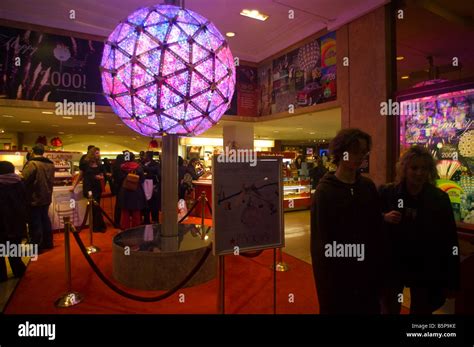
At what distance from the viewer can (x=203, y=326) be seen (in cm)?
267

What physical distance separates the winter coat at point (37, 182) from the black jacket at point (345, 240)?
4.68 metres

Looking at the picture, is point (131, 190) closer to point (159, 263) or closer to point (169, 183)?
point (169, 183)

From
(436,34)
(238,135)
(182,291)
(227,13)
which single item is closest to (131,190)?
(182,291)

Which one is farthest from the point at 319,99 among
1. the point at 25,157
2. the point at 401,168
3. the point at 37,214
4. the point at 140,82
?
the point at 25,157

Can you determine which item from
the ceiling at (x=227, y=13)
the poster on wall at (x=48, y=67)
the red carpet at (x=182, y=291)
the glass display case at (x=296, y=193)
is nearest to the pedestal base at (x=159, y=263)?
the red carpet at (x=182, y=291)

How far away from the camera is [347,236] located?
171cm

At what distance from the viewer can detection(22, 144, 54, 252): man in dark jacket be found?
4.62m

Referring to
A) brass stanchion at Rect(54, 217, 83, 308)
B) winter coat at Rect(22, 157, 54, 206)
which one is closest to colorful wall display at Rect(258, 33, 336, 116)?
brass stanchion at Rect(54, 217, 83, 308)

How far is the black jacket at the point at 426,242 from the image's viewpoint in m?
1.94

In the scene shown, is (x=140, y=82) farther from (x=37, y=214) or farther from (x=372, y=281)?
(x=37, y=214)

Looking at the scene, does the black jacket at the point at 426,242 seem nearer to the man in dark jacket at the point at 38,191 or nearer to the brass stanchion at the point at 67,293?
the brass stanchion at the point at 67,293

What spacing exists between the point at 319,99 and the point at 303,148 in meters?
21.8

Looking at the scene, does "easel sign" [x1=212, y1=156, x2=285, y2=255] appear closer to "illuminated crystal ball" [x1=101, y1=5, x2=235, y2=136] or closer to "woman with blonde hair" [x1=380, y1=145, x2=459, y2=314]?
"illuminated crystal ball" [x1=101, y1=5, x2=235, y2=136]

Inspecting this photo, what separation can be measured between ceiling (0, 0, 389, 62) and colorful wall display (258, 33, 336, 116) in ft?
1.23
